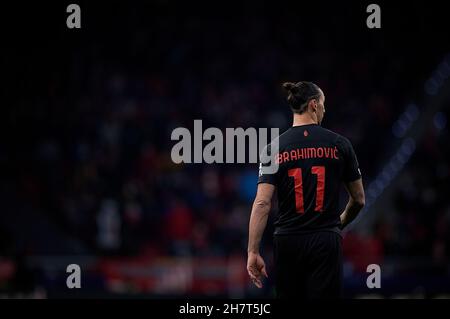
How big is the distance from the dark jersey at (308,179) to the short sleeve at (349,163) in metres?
0.01

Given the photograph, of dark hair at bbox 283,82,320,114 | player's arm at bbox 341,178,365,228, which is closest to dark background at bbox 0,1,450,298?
player's arm at bbox 341,178,365,228

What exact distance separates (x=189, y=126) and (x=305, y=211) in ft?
38.1

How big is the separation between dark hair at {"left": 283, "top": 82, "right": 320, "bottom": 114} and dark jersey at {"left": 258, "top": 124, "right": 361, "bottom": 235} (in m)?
0.20

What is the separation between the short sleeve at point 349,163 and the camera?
6070 mm

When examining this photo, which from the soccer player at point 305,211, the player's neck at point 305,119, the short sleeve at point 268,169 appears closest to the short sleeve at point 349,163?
the soccer player at point 305,211

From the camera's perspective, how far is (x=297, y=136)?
605cm

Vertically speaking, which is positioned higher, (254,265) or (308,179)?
(308,179)

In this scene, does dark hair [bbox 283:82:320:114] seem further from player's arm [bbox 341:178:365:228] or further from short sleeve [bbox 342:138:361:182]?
player's arm [bbox 341:178:365:228]

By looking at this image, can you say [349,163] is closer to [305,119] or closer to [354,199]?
[354,199]

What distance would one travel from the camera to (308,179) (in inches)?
236

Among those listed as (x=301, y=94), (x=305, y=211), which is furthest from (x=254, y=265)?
(x=301, y=94)

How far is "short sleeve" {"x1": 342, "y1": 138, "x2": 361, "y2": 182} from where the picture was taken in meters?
6.07

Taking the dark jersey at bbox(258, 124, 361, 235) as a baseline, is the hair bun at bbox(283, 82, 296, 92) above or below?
above
